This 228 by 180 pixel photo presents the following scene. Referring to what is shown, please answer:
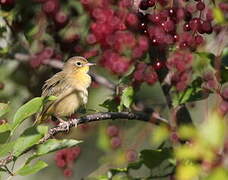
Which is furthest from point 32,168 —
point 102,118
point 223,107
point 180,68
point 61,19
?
point 61,19

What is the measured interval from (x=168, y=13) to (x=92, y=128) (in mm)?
2135

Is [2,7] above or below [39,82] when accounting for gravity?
above

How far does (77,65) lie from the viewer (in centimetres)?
548

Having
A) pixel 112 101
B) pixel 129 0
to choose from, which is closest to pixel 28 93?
pixel 112 101

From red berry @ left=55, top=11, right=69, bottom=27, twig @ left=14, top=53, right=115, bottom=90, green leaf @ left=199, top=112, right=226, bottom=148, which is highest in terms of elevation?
green leaf @ left=199, top=112, right=226, bottom=148

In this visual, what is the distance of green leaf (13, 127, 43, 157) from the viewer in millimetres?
2660

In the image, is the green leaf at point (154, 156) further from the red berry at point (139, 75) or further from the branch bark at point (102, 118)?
the red berry at point (139, 75)

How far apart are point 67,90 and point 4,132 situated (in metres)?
2.53

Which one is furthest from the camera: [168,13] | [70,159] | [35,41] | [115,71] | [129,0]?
[35,41]

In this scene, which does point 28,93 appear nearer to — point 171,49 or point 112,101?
point 112,101

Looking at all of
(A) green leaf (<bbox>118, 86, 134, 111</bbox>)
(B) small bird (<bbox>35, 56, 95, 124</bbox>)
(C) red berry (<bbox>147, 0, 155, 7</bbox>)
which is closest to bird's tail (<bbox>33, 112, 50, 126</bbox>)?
(B) small bird (<bbox>35, 56, 95, 124</bbox>)

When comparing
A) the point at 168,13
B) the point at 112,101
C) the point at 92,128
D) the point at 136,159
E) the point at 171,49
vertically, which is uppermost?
the point at 168,13

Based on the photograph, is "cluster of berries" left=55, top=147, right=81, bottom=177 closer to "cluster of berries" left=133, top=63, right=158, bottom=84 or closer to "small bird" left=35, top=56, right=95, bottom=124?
"small bird" left=35, top=56, right=95, bottom=124

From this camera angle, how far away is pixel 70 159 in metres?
4.63
